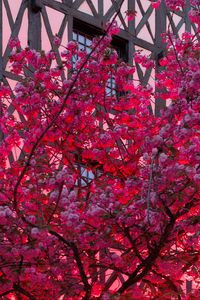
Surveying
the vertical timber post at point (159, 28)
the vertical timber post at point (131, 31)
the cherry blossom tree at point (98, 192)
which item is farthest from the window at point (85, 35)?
the cherry blossom tree at point (98, 192)

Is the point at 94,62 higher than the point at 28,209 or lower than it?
higher

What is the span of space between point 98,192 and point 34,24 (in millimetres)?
3902

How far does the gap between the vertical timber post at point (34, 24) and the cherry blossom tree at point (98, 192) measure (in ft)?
3.31

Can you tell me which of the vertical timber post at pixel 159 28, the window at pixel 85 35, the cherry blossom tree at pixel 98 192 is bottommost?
the cherry blossom tree at pixel 98 192

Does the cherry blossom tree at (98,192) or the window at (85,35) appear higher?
the window at (85,35)

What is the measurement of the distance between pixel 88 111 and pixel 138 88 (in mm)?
1573

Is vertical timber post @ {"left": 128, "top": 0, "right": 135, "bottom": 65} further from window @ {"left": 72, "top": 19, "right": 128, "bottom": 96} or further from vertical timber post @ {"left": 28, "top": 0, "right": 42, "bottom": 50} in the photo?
vertical timber post @ {"left": 28, "top": 0, "right": 42, "bottom": 50}

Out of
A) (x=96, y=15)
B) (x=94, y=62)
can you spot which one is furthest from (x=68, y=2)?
(x=94, y=62)

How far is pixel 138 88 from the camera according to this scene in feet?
37.8

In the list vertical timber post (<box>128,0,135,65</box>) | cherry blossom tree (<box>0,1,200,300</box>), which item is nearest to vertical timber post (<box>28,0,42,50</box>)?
cherry blossom tree (<box>0,1,200,300</box>)

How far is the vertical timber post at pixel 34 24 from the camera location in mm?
12258

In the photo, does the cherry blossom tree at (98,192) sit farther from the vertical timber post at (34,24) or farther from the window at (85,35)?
the window at (85,35)

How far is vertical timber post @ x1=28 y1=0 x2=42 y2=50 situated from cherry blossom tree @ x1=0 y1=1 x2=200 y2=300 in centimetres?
101

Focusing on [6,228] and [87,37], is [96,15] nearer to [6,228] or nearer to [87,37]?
[87,37]
